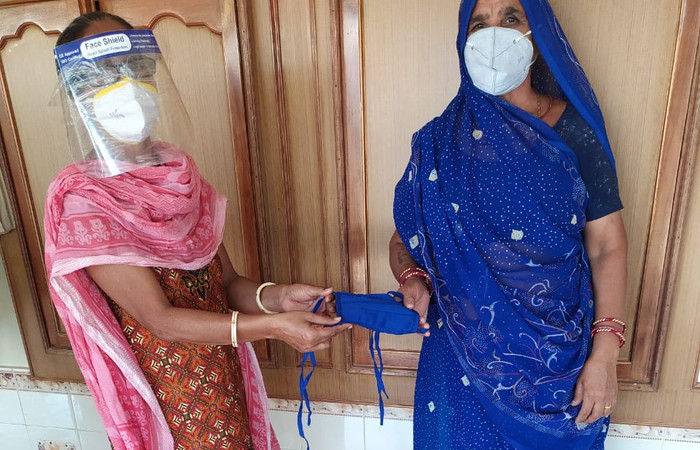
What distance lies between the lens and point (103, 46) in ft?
2.91

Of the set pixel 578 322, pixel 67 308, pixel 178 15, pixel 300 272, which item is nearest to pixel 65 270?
pixel 67 308

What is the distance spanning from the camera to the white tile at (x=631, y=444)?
5.22 feet

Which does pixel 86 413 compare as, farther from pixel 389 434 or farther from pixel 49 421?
pixel 389 434

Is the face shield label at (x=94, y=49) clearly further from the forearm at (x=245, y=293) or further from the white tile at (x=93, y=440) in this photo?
the white tile at (x=93, y=440)

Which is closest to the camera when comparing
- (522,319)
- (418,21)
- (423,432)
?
(522,319)

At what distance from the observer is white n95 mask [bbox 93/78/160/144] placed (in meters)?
0.89

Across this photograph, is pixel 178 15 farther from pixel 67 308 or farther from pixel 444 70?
pixel 67 308

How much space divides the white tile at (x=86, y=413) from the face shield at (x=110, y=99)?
60.4 inches

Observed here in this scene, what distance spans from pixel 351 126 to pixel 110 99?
776 millimetres

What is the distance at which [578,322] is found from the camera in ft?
3.40

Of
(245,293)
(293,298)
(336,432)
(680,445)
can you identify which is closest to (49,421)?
(336,432)

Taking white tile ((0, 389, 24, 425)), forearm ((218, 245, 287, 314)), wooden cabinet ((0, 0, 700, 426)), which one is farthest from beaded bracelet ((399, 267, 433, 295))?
white tile ((0, 389, 24, 425))

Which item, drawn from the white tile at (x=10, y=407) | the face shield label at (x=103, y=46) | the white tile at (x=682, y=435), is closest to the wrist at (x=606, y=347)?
the white tile at (x=682, y=435)

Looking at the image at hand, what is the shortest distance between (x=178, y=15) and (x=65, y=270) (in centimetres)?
100
